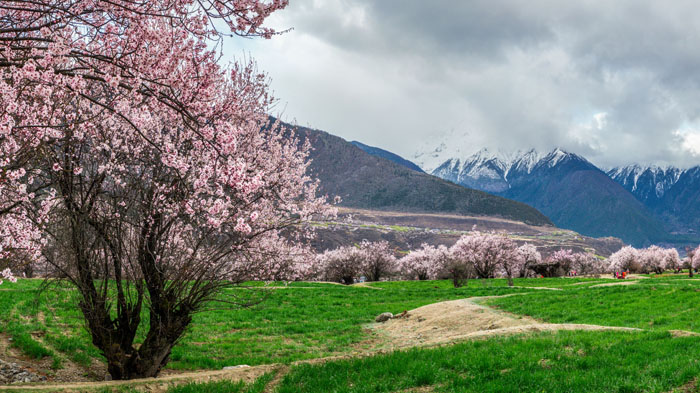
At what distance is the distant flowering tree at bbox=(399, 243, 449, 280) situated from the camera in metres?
58.6

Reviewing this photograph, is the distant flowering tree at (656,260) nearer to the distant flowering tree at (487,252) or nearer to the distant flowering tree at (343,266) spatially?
the distant flowering tree at (487,252)

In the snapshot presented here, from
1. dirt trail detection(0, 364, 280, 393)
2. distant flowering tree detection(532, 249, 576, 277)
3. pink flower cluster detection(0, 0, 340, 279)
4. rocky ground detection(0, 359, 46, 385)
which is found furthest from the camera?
distant flowering tree detection(532, 249, 576, 277)

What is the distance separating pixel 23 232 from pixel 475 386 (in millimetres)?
8907

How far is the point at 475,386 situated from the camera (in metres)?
7.66

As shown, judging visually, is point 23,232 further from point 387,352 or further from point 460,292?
point 460,292

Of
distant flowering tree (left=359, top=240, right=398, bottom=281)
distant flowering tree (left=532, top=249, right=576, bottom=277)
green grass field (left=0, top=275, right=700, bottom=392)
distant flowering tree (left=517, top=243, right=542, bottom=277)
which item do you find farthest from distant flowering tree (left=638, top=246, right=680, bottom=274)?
green grass field (left=0, top=275, right=700, bottom=392)

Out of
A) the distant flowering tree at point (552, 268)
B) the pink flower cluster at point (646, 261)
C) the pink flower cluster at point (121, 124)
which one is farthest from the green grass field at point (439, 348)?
the pink flower cluster at point (646, 261)

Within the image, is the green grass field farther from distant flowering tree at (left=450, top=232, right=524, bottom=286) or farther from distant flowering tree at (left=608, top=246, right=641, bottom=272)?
distant flowering tree at (left=608, top=246, right=641, bottom=272)

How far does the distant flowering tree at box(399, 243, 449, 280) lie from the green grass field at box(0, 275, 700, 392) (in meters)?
33.3

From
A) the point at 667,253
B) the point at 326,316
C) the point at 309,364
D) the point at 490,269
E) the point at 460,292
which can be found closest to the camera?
the point at 309,364

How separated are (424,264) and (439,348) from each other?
5062 cm

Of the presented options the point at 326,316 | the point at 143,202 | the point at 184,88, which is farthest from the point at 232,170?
the point at 326,316

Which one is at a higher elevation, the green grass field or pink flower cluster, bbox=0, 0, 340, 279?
pink flower cluster, bbox=0, 0, 340, 279

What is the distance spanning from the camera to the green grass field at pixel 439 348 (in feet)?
26.0
